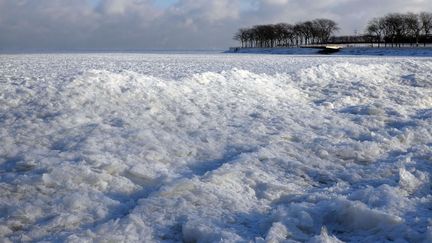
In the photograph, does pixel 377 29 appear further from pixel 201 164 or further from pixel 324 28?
pixel 201 164

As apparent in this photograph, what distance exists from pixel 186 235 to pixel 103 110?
528 centimetres

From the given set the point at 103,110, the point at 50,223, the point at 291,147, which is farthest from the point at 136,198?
the point at 103,110

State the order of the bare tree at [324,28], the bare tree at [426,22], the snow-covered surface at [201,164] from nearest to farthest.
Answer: the snow-covered surface at [201,164], the bare tree at [426,22], the bare tree at [324,28]

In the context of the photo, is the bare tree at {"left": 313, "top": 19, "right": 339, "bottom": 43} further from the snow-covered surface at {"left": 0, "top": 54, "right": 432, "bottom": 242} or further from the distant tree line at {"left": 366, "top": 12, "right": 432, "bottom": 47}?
the snow-covered surface at {"left": 0, "top": 54, "right": 432, "bottom": 242}

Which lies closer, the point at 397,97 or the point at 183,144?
the point at 183,144

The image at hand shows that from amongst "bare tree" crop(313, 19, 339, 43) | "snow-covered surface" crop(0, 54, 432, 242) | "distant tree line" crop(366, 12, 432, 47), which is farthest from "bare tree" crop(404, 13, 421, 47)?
"snow-covered surface" crop(0, 54, 432, 242)

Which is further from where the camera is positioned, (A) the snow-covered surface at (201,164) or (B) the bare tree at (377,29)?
(B) the bare tree at (377,29)

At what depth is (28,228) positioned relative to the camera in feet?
16.3

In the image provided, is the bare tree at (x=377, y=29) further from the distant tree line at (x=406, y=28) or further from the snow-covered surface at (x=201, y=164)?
the snow-covered surface at (x=201, y=164)

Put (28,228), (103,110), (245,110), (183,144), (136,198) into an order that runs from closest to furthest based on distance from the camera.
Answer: (28,228) → (136,198) → (183,144) → (103,110) → (245,110)

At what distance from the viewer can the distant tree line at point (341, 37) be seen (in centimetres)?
8644

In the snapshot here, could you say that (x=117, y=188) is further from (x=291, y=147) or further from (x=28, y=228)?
(x=291, y=147)

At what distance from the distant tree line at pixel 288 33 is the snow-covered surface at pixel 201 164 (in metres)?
104

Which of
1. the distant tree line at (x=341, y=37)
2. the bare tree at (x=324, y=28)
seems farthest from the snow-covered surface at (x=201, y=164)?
the bare tree at (x=324, y=28)
